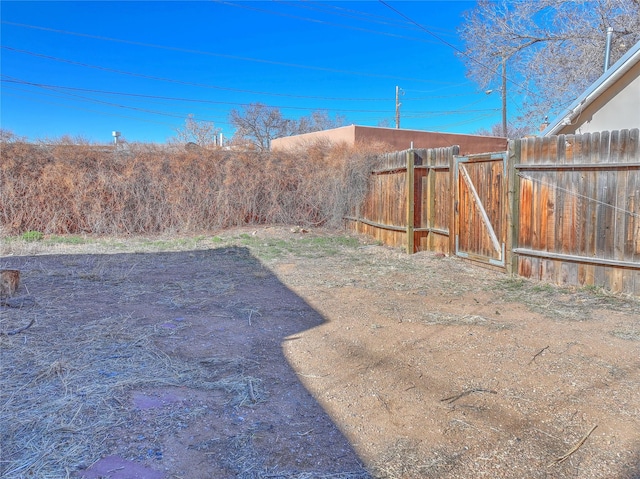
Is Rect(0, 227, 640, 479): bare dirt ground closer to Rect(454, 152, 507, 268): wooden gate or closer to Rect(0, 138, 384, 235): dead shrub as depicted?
Rect(454, 152, 507, 268): wooden gate

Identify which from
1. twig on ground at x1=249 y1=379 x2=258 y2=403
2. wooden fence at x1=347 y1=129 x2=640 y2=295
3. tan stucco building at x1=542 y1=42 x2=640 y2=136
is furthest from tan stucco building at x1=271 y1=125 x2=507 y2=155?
twig on ground at x1=249 y1=379 x2=258 y2=403

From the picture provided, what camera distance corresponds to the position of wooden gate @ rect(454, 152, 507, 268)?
6.47 metres

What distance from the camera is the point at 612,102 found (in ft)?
26.1

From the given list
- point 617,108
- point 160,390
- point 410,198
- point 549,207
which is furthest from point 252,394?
point 617,108

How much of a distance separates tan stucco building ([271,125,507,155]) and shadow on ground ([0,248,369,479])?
9582 mm

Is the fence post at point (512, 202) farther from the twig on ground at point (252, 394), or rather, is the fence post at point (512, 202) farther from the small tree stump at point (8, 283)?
the small tree stump at point (8, 283)

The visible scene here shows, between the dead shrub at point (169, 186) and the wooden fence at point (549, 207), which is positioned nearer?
the wooden fence at point (549, 207)

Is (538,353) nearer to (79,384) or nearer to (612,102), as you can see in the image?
(79,384)

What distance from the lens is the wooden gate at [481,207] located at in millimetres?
6473

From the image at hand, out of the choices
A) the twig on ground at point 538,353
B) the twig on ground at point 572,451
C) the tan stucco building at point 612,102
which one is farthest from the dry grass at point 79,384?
the tan stucco building at point 612,102

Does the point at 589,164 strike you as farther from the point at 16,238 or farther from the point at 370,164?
the point at 16,238

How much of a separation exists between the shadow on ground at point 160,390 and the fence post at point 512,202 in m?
3.03

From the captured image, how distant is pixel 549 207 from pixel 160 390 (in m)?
5.04

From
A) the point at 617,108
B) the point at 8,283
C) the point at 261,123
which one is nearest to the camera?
the point at 8,283
